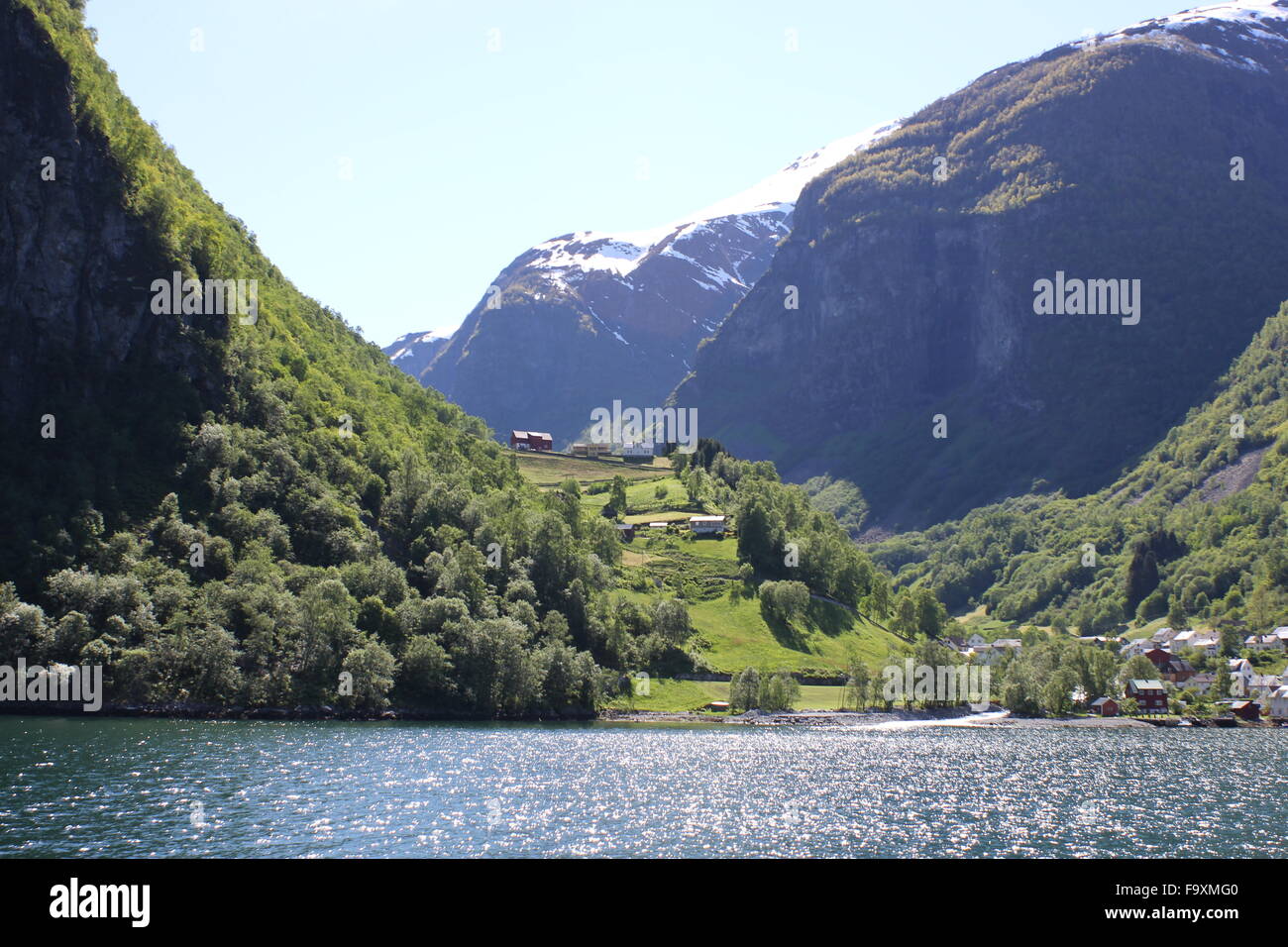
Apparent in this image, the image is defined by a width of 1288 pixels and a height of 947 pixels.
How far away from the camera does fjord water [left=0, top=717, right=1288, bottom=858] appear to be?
5394 centimetres

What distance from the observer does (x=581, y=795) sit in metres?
71.1

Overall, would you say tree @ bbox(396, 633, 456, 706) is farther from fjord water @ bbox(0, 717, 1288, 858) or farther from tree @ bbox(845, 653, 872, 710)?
tree @ bbox(845, 653, 872, 710)

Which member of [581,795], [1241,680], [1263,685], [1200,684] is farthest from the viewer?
[1200,684]

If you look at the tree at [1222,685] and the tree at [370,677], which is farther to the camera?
the tree at [1222,685]

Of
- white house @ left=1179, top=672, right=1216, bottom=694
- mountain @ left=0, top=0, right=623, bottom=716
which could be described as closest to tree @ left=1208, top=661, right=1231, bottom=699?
white house @ left=1179, top=672, right=1216, bottom=694

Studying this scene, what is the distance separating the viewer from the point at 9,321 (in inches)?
5728

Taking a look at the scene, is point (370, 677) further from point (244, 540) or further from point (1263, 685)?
point (1263, 685)

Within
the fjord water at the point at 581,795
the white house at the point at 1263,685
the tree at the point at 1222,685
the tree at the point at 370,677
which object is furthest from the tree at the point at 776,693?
the white house at the point at 1263,685

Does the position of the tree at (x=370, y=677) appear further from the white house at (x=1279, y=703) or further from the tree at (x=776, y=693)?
the white house at (x=1279, y=703)

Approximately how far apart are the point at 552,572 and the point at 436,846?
119 meters

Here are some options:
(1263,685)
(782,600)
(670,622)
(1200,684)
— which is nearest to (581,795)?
(670,622)

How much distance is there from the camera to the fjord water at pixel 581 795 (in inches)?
2124
